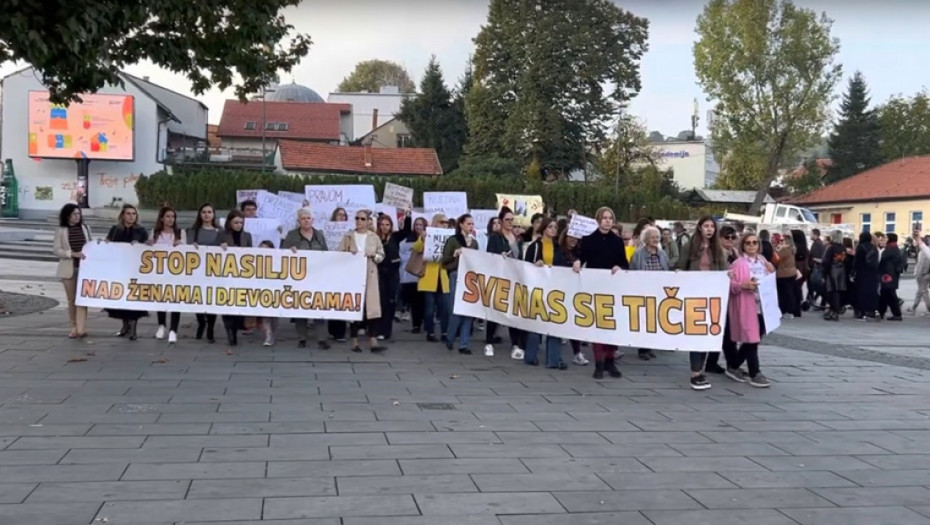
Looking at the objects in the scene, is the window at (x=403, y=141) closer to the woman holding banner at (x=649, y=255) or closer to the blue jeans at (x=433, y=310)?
the blue jeans at (x=433, y=310)

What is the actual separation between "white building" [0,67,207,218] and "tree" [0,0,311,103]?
135 ft

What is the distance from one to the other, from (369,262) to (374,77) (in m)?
96.7

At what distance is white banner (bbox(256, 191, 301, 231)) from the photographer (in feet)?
50.5

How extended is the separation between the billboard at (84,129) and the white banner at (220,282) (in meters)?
43.9

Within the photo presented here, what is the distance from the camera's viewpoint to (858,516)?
5.22 m

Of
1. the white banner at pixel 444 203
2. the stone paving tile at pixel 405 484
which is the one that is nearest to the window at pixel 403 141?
the white banner at pixel 444 203

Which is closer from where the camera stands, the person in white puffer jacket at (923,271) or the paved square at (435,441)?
the paved square at (435,441)

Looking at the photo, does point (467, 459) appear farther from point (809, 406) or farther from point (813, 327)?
point (813, 327)

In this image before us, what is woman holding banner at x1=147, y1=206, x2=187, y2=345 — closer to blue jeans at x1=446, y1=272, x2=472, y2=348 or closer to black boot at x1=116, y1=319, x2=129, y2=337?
black boot at x1=116, y1=319, x2=129, y2=337

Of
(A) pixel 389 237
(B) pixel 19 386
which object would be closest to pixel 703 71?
(A) pixel 389 237

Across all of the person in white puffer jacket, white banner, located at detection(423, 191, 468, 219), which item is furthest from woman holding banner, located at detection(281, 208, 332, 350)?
the person in white puffer jacket

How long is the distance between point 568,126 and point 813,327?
41.0 m

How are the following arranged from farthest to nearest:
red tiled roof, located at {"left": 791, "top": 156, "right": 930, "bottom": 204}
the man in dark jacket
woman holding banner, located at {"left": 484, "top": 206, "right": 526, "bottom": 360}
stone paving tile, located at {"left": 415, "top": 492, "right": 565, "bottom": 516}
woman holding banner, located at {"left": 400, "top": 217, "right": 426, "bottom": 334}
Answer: red tiled roof, located at {"left": 791, "top": 156, "right": 930, "bottom": 204} → the man in dark jacket → woman holding banner, located at {"left": 400, "top": 217, "right": 426, "bottom": 334} → woman holding banner, located at {"left": 484, "top": 206, "right": 526, "bottom": 360} → stone paving tile, located at {"left": 415, "top": 492, "right": 565, "bottom": 516}

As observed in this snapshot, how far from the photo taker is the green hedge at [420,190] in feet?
147
